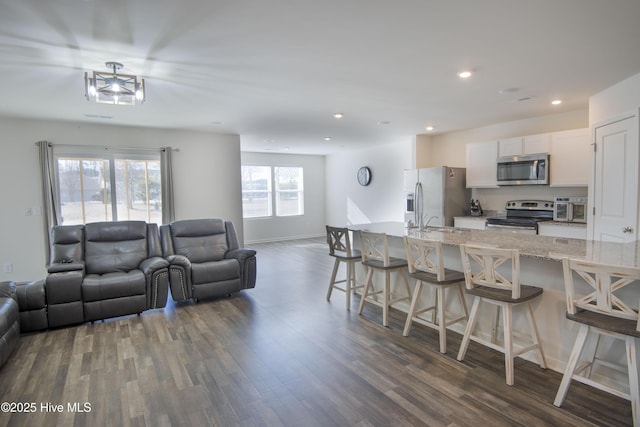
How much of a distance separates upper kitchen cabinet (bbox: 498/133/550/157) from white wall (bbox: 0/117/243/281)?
15.8 ft

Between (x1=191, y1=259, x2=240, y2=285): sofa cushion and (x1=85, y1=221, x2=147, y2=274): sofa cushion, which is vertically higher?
(x1=85, y1=221, x2=147, y2=274): sofa cushion

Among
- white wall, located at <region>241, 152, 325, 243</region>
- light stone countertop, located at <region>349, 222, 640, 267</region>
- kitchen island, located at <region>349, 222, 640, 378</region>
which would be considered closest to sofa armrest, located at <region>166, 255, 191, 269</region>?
light stone countertop, located at <region>349, 222, 640, 267</region>

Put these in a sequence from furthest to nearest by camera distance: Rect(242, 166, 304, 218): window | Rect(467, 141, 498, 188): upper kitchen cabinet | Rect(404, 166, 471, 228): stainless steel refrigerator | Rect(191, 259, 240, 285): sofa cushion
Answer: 1. Rect(242, 166, 304, 218): window
2. Rect(404, 166, 471, 228): stainless steel refrigerator
3. Rect(467, 141, 498, 188): upper kitchen cabinet
4. Rect(191, 259, 240, 285): sofa cushion

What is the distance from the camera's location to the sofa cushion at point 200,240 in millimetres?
4891

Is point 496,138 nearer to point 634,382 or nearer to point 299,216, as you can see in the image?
point 634,382

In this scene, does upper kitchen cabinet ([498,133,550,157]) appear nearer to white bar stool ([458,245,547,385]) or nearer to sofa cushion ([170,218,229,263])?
white bar stool ([458,245,547,385])

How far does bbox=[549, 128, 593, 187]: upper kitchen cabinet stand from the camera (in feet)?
15.2

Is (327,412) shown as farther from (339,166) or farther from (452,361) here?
(339,166)

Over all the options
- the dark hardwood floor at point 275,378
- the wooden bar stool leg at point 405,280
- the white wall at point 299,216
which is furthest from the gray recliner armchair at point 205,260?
the white wall at point 299,216

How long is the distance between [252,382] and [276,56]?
8.61 ft

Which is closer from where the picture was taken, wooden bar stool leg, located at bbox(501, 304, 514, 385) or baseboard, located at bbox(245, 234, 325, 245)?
wooden bar stool leg, located at bbox(501, 304, 514, 385)

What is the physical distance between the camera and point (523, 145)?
5.27 meters

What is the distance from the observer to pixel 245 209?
9383 mm

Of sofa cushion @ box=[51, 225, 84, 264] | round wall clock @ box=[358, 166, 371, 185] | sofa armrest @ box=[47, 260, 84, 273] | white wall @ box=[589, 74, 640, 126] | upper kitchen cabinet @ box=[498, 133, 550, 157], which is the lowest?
sofa armrest @ box=[47, 260, 84, 273]
